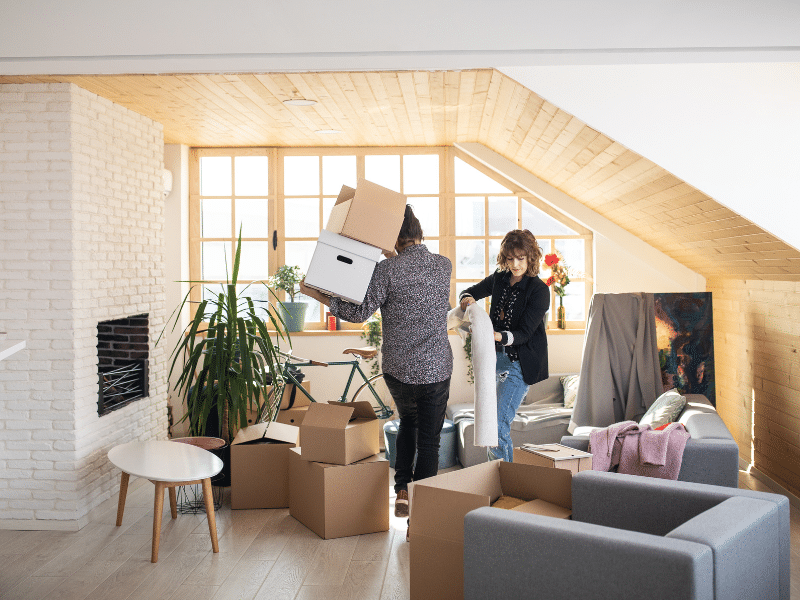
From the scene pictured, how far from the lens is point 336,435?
3381 mm

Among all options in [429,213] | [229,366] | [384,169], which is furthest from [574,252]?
[229,366]

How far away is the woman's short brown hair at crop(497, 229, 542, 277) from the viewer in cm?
347

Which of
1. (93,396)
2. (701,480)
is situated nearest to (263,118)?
(93,396)

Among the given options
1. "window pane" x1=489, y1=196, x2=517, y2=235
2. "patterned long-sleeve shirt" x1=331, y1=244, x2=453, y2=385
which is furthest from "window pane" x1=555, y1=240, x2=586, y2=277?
"patterned long-sleeve shirt" x1=331, y1=244, x2=453, y2=385

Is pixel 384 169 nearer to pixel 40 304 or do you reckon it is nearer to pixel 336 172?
pixel 336 172

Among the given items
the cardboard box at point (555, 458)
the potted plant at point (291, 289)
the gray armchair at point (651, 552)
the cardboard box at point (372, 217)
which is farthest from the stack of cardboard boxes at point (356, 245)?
the potted plant at point (291, 289)

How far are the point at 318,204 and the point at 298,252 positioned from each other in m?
0.44

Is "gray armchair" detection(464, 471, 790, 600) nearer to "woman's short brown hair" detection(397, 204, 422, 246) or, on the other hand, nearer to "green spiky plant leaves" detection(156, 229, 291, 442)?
"woman's short brown hair" detection(397, 204, 422, 246)

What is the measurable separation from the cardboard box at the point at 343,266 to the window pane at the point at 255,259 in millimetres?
3079

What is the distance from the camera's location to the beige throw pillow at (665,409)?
392cm

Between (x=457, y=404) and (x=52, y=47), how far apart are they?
368 cm

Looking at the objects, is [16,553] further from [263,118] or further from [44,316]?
[263,118]

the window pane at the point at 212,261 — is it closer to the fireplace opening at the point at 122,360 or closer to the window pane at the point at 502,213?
the fireplace opening at the point at 122,360

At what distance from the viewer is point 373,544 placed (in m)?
3.30
